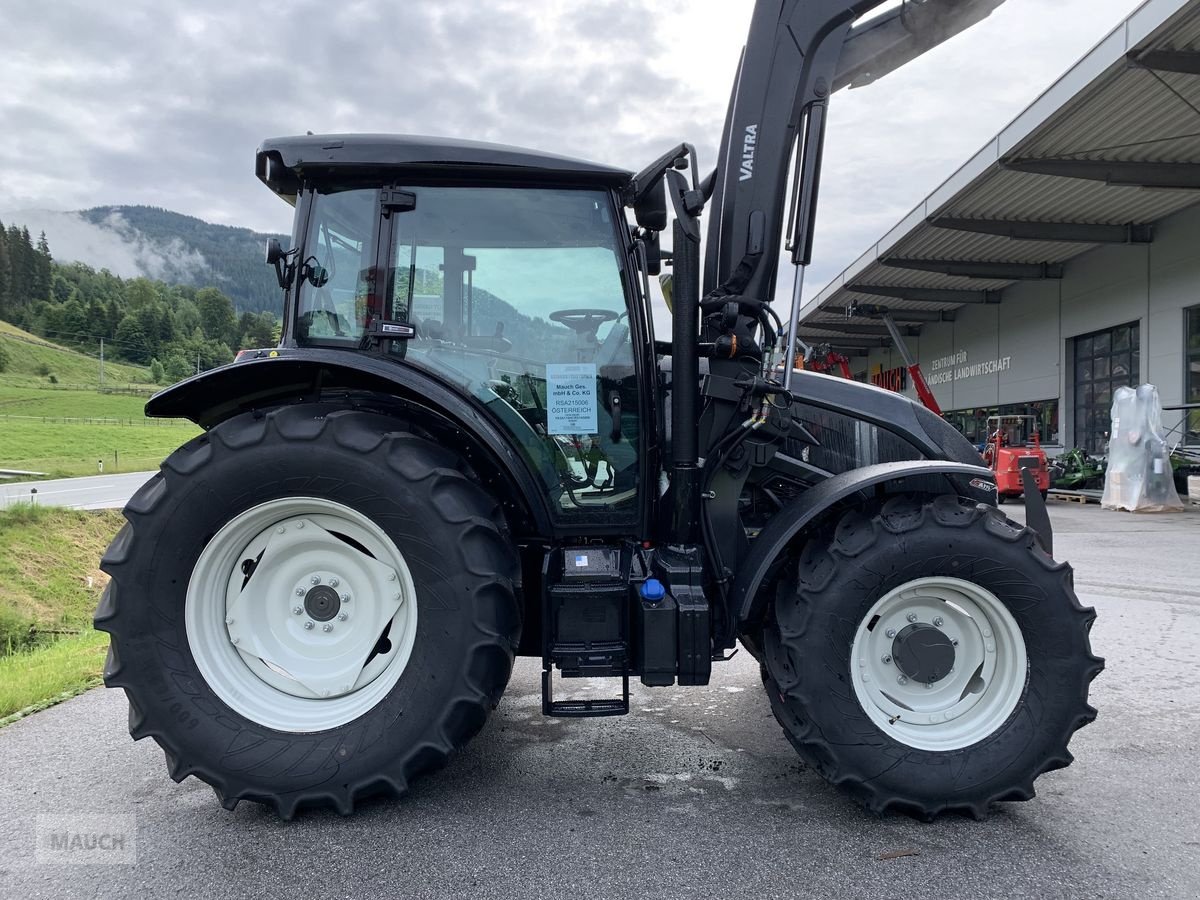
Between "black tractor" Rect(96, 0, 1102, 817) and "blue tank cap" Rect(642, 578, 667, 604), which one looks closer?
"black tractor" Rect(96, 0, 1102, 817)

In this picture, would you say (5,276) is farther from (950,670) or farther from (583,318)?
(950,670)

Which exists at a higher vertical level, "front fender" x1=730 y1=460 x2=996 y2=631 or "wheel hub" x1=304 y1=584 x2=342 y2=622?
"front fender" x1=730 y1=460 x2=996 y2=631

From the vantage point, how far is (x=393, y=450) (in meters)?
2.64

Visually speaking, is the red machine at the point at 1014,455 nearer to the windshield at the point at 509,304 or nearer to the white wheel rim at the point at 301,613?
the windshield at the point at 509,304

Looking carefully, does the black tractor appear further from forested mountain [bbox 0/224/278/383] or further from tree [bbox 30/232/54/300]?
tree [bbox 30/232/54/300]

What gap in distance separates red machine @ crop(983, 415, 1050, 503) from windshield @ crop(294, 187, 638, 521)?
37.5ft

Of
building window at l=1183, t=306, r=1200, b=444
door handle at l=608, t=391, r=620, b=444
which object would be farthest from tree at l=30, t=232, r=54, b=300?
door handle at l=608, t=391, r=620, b=444

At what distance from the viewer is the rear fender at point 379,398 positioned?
8.95 feet

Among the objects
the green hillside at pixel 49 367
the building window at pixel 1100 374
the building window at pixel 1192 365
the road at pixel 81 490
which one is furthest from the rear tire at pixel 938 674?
the green hillside at pixel 49 367

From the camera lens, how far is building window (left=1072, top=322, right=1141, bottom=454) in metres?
17.3

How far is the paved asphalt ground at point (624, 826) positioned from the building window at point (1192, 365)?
14211mm

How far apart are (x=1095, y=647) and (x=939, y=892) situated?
334cm

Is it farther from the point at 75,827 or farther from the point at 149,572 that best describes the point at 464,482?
the point at 75,827

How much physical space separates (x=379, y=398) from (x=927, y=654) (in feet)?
7.03
